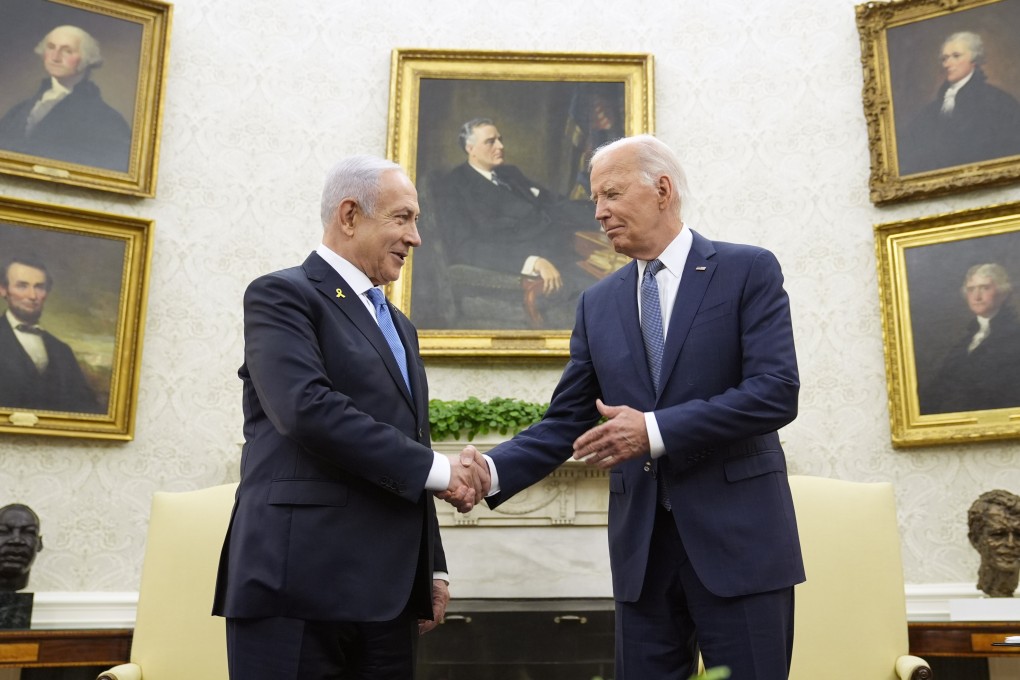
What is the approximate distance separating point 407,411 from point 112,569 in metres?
3.32

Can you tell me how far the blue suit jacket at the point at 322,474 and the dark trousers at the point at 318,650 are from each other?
0.05 metres

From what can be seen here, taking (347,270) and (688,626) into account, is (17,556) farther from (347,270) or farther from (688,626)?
(688,626)

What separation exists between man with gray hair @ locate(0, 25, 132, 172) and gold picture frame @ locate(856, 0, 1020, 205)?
14.9 feet

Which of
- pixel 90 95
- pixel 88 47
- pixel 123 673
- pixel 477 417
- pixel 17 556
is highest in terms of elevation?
pixel 88 47

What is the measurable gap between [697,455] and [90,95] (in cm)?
457

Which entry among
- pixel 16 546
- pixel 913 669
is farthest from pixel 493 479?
pixel 16 546

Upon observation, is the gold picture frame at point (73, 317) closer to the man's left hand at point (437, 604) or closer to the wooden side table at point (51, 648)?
the wooden side table at point (51, 648)

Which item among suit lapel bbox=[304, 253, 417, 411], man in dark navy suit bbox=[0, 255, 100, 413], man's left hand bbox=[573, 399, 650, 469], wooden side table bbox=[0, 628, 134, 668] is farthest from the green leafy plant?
man's left hand bbox=[573, 399, 650, 469]

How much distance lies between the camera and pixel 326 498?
7.91 feet

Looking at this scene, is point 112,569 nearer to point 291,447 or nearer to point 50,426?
point 50,426

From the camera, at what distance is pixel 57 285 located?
5246 mm

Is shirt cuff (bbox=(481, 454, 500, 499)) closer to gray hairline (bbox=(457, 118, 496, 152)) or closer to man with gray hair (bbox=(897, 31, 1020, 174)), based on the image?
gray hairline (bbox=(457, 118, 496, 152))

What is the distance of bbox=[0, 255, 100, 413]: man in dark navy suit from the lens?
5055 mm

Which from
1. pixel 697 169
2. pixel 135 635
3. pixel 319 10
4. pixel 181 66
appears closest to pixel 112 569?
pixel 135 635
